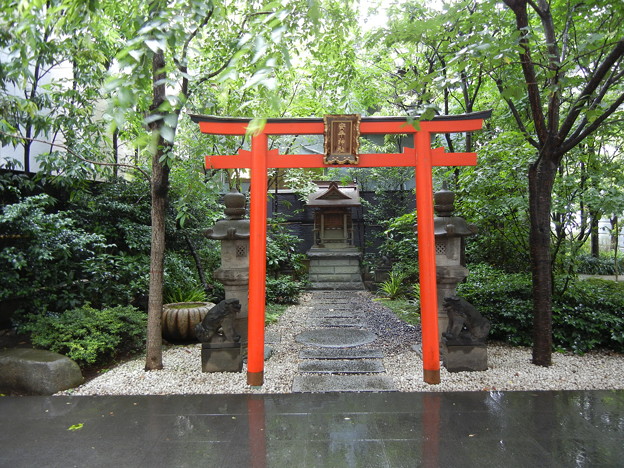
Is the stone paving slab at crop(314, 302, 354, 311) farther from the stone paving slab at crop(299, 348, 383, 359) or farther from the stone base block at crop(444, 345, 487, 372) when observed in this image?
the stone base block at crop(444, 345, 487, 372)

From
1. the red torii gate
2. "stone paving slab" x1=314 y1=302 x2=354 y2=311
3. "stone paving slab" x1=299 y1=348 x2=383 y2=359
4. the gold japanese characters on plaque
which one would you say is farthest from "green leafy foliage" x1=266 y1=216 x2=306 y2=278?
the gold japanese characters on plaque

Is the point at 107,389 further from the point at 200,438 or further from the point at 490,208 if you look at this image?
the point at 490,208

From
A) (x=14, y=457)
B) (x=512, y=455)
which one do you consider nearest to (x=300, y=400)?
(x=512, y=455)

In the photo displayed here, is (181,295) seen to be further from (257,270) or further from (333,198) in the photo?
(333,198)

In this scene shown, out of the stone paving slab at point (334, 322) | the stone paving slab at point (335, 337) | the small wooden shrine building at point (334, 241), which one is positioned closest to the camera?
→ the stone paving slab at point (335, 337)

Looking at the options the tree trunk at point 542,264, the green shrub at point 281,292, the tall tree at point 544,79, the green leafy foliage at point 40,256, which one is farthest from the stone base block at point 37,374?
the green shrub at point 281,292

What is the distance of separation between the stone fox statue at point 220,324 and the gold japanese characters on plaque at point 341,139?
2222mm

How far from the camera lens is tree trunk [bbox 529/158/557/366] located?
16.4 ft

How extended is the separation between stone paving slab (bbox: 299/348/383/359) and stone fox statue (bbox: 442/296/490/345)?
118cm

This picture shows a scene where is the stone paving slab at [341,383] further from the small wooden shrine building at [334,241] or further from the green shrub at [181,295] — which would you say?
the small wooden shrine building at [334,241]

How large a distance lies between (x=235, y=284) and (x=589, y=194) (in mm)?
5509

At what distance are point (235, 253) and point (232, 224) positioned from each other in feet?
1.41

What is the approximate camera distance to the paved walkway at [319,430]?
2959 millimetres

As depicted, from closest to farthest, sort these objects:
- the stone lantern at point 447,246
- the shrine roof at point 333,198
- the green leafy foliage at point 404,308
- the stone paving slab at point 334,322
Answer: the stone lantern at point 447,246, the stone paving slab at point 334,322, the green leafy foliage at point 404,308, the shrine roof at point 333,198
